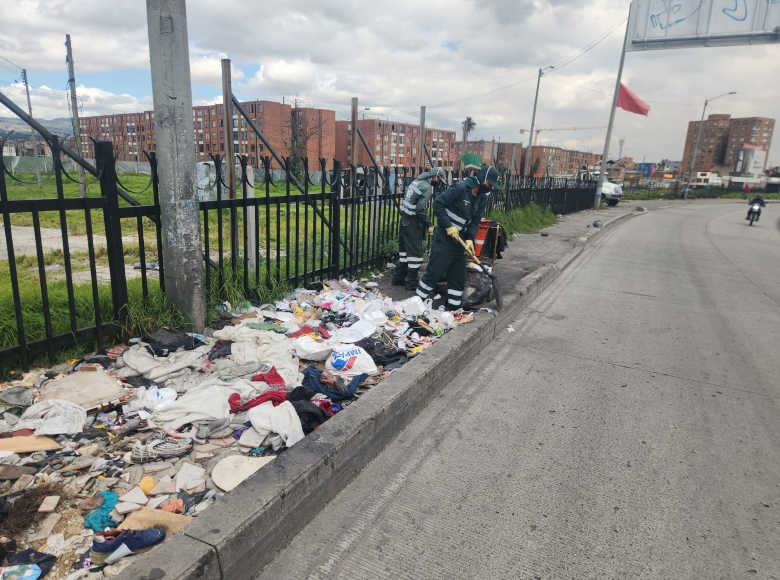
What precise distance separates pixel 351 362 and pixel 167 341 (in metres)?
1.46

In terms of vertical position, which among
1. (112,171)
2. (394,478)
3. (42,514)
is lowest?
(394,478)

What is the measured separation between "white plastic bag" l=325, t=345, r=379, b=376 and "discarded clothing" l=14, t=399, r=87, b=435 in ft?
5.79

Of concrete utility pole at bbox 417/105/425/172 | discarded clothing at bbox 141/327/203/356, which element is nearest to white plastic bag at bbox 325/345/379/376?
discarded clothing at bbox 141/327/203/356

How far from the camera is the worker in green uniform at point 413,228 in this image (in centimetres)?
681

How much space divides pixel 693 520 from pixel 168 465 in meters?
2.84

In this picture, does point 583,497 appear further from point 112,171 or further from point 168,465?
point 112,171

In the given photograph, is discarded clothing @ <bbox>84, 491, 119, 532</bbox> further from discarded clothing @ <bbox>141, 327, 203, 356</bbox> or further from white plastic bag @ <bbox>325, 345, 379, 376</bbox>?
white plastic bag @ <bbox>325, 345, 379, 376</bbox>

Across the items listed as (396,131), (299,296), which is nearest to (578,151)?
(396,131)

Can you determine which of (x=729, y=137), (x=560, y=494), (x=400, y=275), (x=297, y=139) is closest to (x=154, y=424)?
(x=560, y=494)

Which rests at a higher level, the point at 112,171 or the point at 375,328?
the point at 112,171

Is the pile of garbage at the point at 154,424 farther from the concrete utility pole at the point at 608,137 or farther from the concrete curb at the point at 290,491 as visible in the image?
the concrete utility pole at the point at 608,137

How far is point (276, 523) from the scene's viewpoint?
2334 millimetres

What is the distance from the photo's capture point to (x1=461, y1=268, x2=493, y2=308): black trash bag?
5945 millimetres

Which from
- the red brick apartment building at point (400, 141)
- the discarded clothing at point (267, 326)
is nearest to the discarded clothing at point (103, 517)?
the discarded clothing at point (267, 326)
